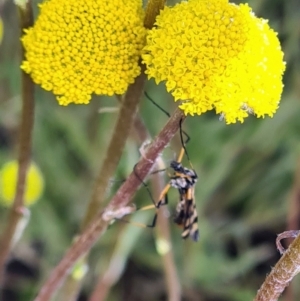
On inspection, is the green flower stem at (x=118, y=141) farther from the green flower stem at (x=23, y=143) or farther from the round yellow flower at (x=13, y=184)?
the round yellow flower at (x=13, y=184)

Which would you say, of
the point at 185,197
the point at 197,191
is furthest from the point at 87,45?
the point at 197,191

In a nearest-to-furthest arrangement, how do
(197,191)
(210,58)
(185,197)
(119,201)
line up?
(210,58), (119,201), (185,197), (197,191)

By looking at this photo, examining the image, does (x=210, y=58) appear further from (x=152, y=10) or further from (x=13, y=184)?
(x=13, y=184)

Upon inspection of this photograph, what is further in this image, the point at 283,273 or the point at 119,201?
the point at 119,201

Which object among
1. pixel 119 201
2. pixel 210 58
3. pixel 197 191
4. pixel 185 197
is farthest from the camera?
pixel 197 191

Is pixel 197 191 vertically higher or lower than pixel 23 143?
lower

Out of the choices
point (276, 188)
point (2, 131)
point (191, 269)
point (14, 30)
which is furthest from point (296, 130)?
point (2, 131)

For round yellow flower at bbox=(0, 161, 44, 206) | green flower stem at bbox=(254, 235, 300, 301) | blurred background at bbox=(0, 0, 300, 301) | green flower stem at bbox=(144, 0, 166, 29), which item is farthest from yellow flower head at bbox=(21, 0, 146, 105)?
blurred background at bbox=(0, 0, 300, 301)
